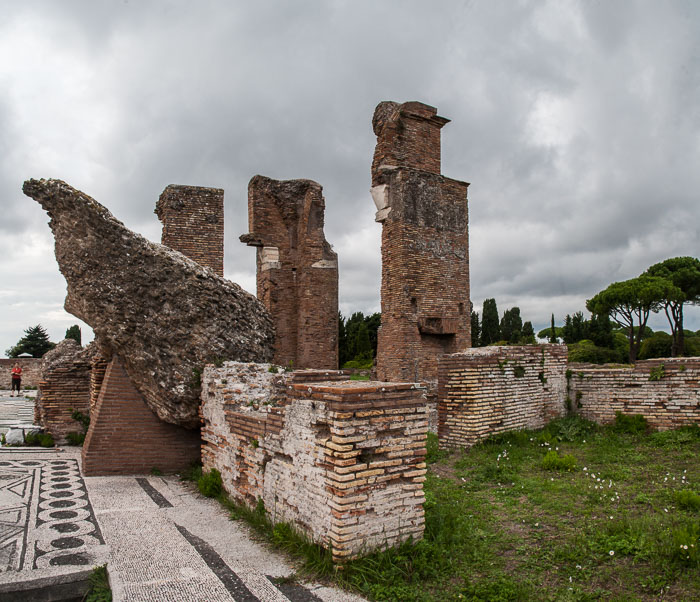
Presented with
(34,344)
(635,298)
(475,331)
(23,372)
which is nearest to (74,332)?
(34,344)

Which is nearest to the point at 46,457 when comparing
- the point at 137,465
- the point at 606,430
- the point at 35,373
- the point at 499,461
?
the point at 137,465

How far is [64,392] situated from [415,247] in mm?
8424

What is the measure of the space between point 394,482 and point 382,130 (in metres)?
11.5

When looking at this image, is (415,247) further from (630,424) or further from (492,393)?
(630,424)

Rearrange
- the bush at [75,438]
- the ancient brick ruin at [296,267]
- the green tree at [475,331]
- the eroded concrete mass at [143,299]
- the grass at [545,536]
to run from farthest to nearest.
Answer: the green tree at [475,331] < the ancient brick ruin at [296,267] < the bush at [75,438] < the eroded concrete mass at [143,299] < the grass at [545,536]

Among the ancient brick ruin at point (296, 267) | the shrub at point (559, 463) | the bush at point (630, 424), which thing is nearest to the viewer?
the shrub at point (559, 463)

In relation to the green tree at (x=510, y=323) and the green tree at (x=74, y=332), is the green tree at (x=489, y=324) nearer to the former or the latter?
Result: the green tree at (x=510, y=323)

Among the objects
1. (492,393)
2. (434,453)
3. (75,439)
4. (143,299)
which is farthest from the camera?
(75,439)

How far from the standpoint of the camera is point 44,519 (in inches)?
189

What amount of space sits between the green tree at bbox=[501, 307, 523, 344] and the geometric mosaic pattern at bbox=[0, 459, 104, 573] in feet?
117

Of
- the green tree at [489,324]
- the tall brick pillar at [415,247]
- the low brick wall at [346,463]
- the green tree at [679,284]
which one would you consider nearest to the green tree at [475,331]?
the green tree at [489,324]

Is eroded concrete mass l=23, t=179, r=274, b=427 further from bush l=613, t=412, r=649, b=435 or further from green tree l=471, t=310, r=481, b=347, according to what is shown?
green tree l=471, t=310, r=481, b=347

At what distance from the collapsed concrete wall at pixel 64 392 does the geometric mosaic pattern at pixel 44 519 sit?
2118 millimetres

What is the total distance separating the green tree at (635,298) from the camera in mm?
28409
